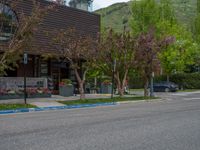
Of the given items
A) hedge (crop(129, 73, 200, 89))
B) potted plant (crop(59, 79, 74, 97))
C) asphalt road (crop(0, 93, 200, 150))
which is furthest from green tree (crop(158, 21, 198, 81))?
asphalt road (crop(0, 93, 200, 150))

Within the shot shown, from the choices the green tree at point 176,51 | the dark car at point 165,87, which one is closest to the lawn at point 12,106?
the dark car at point 165,87

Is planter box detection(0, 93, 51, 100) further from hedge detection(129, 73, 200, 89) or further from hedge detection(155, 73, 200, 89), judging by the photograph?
hedge detection(155, 73, 200, 89)

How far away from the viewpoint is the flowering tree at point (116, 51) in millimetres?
33344

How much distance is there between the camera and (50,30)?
119ft

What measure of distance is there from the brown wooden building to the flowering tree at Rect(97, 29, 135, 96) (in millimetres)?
4581

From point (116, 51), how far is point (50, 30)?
6000 mm

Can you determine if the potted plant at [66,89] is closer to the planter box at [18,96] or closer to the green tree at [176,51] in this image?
the planter box at [18,96]

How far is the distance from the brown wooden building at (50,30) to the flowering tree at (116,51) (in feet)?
15.0

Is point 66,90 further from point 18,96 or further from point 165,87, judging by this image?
point 165,87

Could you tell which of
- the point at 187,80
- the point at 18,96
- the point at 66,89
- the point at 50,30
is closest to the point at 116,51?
the point at 66,89

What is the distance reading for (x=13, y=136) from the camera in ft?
39.0

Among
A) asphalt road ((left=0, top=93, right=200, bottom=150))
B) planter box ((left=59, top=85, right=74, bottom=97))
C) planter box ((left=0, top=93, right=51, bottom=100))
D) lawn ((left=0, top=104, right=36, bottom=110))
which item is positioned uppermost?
planter box ((left=59, top=85, right=74, bottom=97))

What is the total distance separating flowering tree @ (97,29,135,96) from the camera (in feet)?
109

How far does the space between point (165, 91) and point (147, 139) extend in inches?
1760
